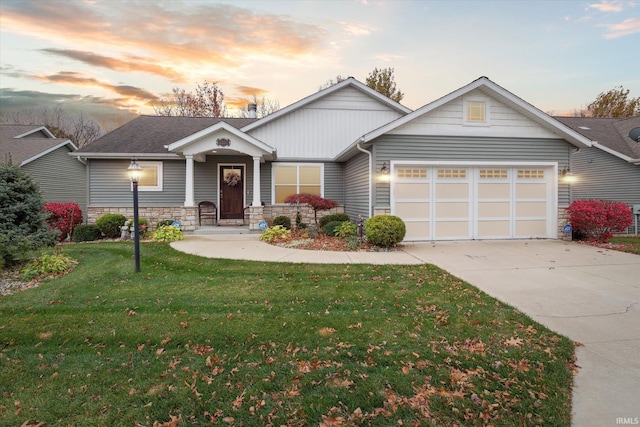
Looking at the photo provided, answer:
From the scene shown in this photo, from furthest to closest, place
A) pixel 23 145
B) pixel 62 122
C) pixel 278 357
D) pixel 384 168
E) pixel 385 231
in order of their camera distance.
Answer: pixel 62 122, pixel 23 145, pixel 384 168, pixel 385 231, pixel 278 357

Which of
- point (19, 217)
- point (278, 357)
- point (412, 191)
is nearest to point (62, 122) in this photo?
point (19, 217)

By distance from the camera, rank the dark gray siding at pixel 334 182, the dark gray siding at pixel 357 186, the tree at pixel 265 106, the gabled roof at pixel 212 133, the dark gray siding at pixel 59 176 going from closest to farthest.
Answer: the dark gray siding at pixel 357 186
the gabled roof at pixel 212 133
the dark gray siding at pixel 334 182
the dark gray siding at pixel 59 176
the tree at pixel 265 106

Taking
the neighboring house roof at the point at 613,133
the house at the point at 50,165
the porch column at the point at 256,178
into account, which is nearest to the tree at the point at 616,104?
the neighboring house roof at the point at 613,133

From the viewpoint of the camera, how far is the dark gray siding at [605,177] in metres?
13.0

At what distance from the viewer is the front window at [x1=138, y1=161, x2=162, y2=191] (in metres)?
12.8

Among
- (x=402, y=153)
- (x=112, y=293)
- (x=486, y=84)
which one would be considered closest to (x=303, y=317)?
(x=112, y=293)

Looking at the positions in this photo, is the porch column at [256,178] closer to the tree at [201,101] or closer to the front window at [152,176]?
the front window at [152,176]

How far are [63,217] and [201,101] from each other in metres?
18.4

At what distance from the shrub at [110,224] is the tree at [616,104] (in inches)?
1303

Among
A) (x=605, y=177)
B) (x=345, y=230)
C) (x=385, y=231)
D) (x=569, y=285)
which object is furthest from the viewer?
(x=605, y=177)

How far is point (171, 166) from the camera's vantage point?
1294 centimetres

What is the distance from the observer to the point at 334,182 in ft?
43.6

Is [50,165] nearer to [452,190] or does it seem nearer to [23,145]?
[23,145]

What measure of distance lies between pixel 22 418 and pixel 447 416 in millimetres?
2972
